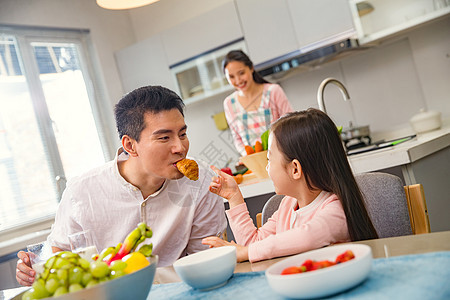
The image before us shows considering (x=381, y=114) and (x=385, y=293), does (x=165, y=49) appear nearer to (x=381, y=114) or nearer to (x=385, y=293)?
(x=381, y=114)

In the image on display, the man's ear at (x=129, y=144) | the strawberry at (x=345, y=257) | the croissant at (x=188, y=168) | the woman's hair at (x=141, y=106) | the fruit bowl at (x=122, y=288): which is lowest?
the strawberry at (x=345, y=257)

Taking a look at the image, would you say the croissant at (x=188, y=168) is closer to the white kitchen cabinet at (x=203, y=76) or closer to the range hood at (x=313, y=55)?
the range hood at (x=313, y=55)

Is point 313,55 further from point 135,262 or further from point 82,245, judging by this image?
point 135,262

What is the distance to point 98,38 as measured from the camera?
5.06m

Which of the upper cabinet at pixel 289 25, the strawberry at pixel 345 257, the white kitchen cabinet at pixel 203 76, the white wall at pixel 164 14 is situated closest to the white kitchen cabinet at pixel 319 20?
the upper cabinet at pixel 289 25

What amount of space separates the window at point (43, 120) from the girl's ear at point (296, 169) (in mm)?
3195

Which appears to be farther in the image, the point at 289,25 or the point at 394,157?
the point at 289,25

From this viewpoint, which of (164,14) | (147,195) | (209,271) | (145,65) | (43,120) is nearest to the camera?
(209,271)

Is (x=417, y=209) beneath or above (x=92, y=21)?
beneath

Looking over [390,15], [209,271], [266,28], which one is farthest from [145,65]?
[209,271]

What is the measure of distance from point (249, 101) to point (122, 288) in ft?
8.79

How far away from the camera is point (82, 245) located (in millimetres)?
1179

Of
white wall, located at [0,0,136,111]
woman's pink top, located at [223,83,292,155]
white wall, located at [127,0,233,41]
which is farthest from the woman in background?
white wall, located at [0,0,136,111]

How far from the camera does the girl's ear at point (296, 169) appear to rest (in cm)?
138
